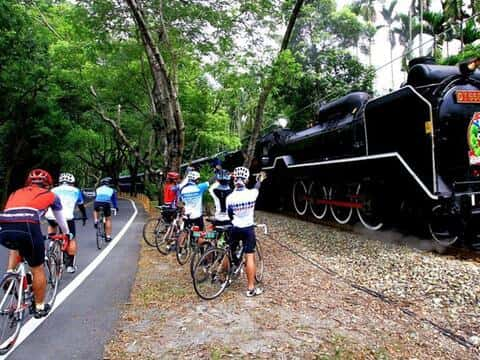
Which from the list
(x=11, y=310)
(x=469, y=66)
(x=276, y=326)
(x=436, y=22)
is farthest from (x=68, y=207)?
(x=436, y=22)

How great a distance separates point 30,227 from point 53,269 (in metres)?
1.59

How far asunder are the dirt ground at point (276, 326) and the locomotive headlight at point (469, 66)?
461 cm

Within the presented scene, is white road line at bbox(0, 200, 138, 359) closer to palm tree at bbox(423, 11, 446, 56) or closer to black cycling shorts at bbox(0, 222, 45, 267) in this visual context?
black cycling shorts at bbox(0, 222, 45, 267)

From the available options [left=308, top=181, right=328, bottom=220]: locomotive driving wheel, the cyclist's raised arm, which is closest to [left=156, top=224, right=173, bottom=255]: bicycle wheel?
the cyclist's raised arm

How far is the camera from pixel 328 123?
38.1 ft

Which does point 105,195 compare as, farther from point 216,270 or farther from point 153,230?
point 216,270

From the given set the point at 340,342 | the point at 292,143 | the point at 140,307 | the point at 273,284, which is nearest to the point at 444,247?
the point at 273,284

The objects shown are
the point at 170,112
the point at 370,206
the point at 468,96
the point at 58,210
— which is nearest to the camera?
the point at 58,210

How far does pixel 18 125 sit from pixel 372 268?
725 inches

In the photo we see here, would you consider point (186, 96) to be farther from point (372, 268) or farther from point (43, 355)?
point (43, 355)

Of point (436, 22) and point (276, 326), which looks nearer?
point (276, 326)

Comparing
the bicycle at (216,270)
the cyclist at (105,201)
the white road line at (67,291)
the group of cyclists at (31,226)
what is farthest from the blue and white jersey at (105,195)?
the bicycle at (216,270)

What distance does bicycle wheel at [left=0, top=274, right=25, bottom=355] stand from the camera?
3.85 metres

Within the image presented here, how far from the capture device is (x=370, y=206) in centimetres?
959
